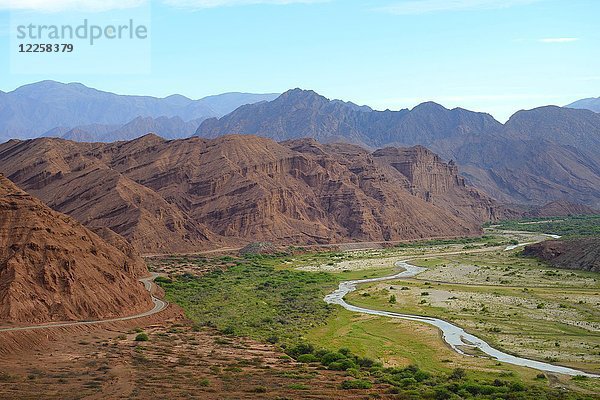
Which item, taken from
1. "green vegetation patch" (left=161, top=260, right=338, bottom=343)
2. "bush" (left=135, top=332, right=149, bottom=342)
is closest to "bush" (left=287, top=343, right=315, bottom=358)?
"green vegetation patch" (left=161, top=260, right=338, bottom=343)

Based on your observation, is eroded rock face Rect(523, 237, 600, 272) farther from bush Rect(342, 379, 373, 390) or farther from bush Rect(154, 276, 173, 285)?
bush Rect(342, 379, 373, 390)

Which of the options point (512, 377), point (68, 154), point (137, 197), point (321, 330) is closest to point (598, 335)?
point (512, 377)

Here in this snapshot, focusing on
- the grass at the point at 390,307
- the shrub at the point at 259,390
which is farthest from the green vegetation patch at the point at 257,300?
the shrub at the point at 259,390

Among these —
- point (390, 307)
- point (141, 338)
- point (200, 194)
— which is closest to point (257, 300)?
point (390, 307)

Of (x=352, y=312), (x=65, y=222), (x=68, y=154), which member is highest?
(x=68, y=154)

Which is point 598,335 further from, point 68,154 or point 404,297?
point 68,154

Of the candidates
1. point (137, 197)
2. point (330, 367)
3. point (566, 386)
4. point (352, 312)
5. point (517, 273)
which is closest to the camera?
point (566, 386)
